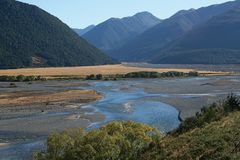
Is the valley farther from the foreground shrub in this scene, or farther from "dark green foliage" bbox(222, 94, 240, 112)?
"dark green foliage" bbox(222, 94, 240, 112)

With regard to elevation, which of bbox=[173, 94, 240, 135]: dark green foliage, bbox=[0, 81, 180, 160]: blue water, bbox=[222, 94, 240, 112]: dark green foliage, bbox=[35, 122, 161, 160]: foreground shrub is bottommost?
bbox=[0, 81, 180, 160]: blue water

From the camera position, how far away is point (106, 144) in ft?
73.5

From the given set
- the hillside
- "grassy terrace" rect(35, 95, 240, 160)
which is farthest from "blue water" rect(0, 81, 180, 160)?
the hillside

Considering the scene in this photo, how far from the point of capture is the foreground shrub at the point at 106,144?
21.8m

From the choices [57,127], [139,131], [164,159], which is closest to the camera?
[164,159]

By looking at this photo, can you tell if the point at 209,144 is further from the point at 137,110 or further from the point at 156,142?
the point at 137,110

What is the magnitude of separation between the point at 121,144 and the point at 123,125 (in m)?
2.92

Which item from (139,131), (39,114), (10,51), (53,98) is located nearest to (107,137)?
(139,131)

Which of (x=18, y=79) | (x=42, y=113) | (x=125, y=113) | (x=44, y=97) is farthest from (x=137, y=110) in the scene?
(x=18, y=79)

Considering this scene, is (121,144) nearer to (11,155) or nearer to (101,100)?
(11,155)

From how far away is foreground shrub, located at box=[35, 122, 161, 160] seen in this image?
21766 mm

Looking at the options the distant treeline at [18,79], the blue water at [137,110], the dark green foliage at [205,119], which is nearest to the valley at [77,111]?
the blue water at [137,110]

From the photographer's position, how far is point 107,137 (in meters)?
22.8

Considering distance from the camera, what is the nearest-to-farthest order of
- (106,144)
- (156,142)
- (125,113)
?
(156,142) < (106,144) < (125,113)
